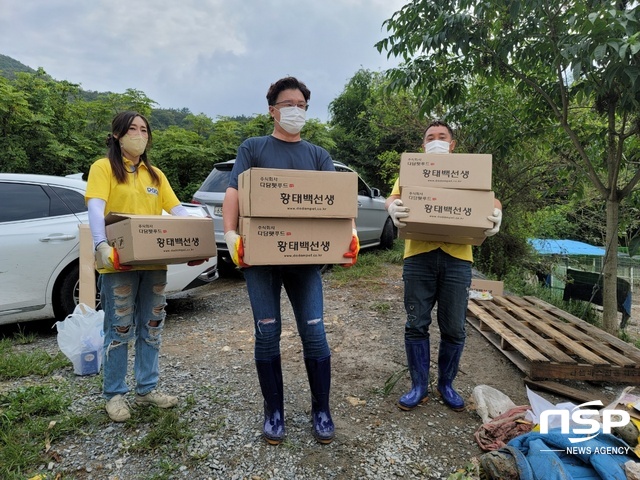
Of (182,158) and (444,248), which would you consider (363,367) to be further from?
(182,158)

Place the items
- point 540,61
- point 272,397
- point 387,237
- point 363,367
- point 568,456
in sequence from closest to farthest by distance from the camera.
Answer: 1. point 568,456
2. point 272,397
3. point 363,367
4. point 540,61
5. point 387,237

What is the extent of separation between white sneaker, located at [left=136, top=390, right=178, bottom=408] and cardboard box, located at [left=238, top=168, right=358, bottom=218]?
1.28 meters

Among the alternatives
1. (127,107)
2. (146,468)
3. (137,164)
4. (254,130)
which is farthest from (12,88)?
(146,468)

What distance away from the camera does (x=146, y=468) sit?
193 cm

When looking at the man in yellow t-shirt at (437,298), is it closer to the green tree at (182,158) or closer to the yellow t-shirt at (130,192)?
the yellow t-shirt at (130,192)

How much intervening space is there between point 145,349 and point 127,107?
8027mm

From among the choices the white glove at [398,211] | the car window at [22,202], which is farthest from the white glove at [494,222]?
the car window at [22,202]

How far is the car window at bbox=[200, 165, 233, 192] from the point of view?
530cm

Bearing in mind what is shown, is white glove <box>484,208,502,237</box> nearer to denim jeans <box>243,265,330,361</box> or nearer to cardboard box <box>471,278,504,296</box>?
denim jeans <box>243,265,330,361</box>

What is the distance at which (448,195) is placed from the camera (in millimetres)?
2287

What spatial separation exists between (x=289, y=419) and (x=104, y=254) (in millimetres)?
1367

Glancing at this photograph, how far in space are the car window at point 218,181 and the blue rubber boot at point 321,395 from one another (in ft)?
11.9

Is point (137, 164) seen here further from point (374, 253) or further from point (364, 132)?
point (364, 132)

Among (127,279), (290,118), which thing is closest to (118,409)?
(127,279)
